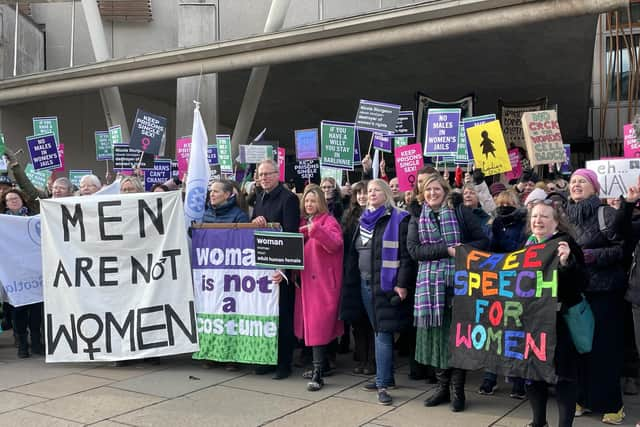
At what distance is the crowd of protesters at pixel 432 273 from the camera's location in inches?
177

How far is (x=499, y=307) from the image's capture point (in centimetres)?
461

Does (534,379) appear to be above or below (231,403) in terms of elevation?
above

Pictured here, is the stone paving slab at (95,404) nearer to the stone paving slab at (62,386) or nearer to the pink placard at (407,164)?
the stone paving slab at (62,386)

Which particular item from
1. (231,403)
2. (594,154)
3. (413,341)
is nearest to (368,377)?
(413,341)

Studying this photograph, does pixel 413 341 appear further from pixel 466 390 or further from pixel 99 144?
pixel 99 144

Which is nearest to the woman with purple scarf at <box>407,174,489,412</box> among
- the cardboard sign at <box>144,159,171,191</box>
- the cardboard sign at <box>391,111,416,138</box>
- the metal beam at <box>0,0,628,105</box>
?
the metal beam at <box>0,0,628,105</box>

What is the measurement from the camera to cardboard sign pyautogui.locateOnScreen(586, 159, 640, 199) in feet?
17.9

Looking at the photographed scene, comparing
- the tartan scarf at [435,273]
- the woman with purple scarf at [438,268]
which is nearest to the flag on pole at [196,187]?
the woman with purple scarf at [438,268]

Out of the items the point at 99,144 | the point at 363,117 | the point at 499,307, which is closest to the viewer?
the point at 499,307

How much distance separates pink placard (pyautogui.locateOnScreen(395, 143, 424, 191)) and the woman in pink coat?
3242 mm

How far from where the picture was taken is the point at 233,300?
624 cm

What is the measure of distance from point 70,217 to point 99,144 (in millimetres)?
6860

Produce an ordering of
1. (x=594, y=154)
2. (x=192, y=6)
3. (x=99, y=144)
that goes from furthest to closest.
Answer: (x=594, y=154) < (x=192, y=6) < (x=99, y=144)

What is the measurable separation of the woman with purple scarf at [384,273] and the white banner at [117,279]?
1792 millimetres
